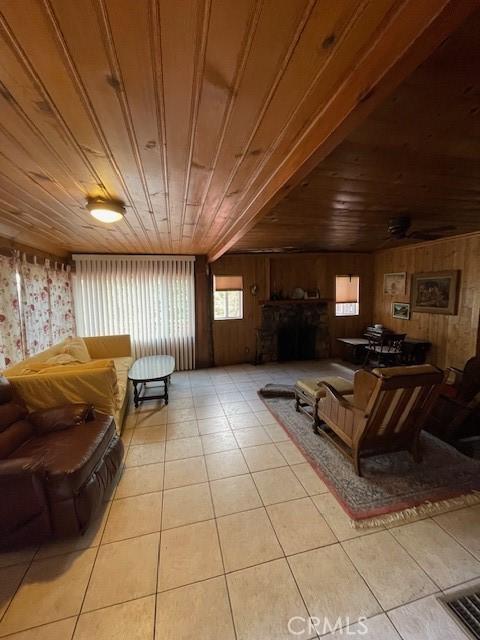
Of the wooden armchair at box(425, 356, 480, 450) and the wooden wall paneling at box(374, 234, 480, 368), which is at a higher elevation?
the wooden wall paneling at box(374, 234, 480, 368)

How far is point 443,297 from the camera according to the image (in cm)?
422

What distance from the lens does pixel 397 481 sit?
214cm

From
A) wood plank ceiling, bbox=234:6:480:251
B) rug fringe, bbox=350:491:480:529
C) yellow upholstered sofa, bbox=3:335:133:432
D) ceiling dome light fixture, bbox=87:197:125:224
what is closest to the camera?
wood plank ceiling, bbox=234:6:480:251

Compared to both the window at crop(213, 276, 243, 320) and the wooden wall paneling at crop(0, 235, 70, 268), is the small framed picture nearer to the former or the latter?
the window at crop(213, 276, 243, 320)

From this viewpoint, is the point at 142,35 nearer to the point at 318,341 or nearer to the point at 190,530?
the point at 190,530

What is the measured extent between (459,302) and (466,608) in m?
3.85

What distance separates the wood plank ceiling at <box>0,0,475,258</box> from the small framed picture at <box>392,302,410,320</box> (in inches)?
172

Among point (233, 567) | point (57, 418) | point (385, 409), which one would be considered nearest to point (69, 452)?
point (57, 418)

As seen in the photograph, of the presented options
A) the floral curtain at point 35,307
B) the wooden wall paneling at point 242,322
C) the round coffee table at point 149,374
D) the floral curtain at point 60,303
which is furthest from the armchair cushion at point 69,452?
the wooden wall paneling at point 242,322

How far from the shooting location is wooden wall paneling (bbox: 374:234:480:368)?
12.4ft

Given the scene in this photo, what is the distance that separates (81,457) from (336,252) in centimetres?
552

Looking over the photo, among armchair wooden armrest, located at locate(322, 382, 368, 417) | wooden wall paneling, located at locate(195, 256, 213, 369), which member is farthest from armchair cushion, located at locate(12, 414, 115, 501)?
wooden wall paneling, located at locate(195, 256, 213, 369)

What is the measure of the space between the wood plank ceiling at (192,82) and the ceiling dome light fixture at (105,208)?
257 mm

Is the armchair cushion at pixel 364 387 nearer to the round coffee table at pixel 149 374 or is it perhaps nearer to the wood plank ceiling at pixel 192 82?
the wood plank ceiling at pixel 192 82
